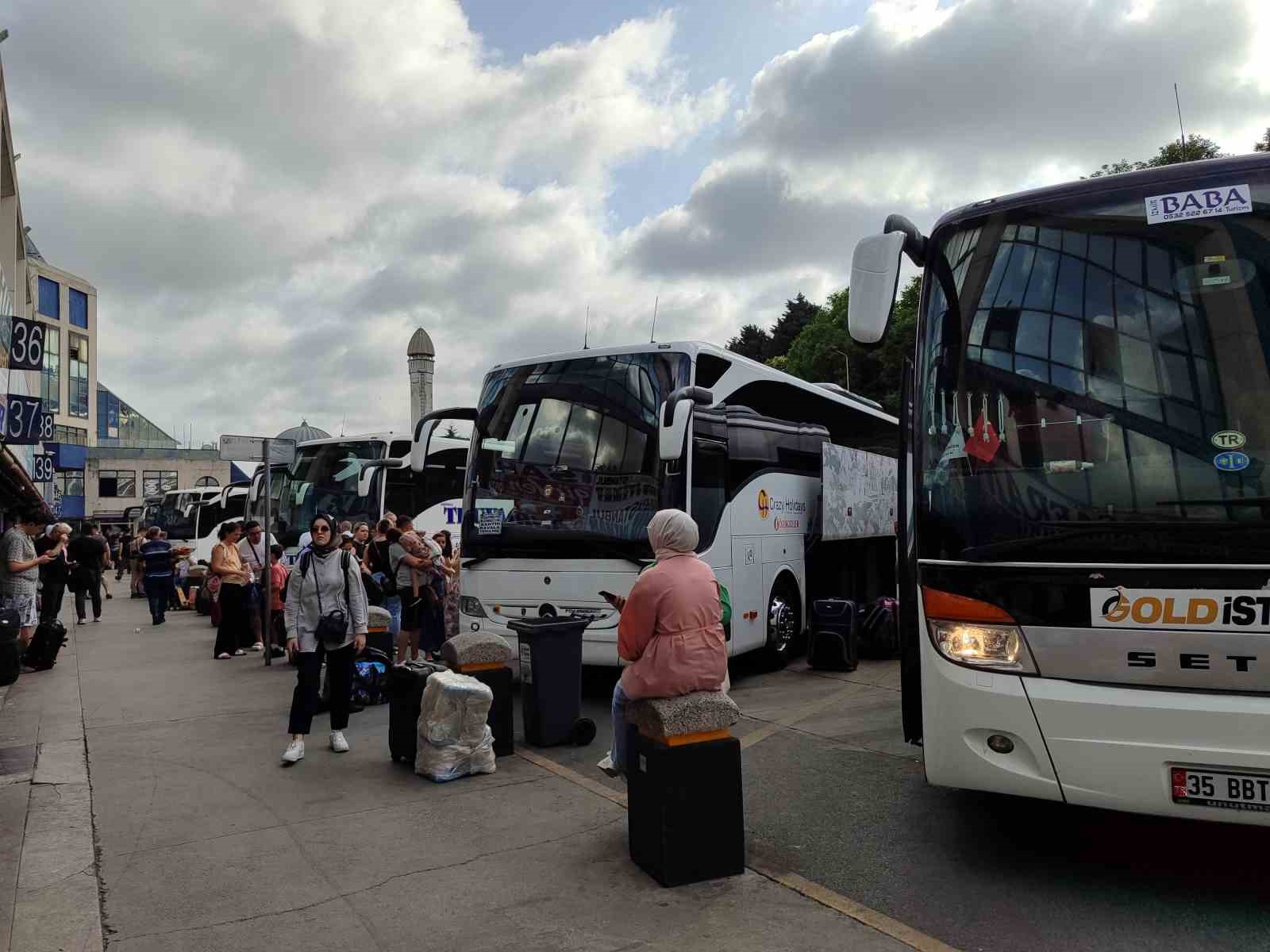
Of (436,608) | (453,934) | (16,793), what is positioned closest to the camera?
(453,934)

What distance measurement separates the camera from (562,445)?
9227mm

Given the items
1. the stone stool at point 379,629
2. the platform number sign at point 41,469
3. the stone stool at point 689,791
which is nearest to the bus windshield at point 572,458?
the stone stool at point 379,629

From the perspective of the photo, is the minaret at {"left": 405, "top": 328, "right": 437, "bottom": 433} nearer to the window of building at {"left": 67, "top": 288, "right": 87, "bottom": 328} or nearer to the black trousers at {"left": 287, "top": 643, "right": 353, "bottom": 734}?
the black trousers at {"left": 287, "top": 643, "right": 353, "bottom": 734}

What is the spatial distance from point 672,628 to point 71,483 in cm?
7363

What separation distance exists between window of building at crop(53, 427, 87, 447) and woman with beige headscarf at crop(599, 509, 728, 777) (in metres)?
59.7

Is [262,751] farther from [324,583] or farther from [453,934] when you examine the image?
[453,934]

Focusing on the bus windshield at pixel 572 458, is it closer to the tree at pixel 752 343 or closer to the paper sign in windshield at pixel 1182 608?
the paper sign in windshield at pixel 1182 608

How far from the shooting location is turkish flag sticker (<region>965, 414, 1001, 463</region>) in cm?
441

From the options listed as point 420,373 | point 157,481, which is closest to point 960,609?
point 420,373

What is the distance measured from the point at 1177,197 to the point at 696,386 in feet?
16.6

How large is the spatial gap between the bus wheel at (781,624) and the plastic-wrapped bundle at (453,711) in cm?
453

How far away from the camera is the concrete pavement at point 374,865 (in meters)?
3.95

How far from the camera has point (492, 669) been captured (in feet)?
22.7

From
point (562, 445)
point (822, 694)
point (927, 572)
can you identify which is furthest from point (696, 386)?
point (927, 572)
